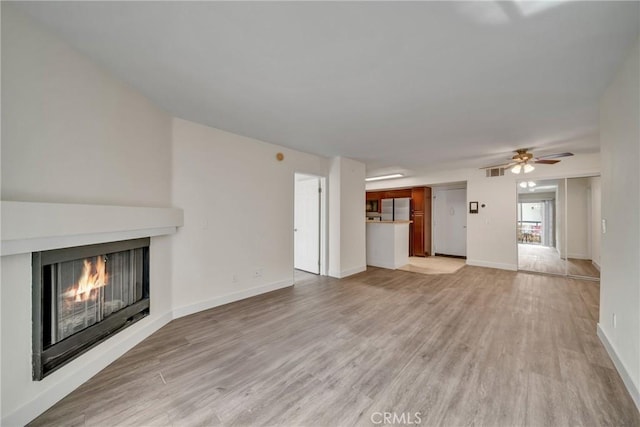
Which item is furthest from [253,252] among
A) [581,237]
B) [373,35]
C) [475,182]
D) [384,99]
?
[581,237]

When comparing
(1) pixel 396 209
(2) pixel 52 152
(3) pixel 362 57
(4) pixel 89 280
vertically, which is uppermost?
(3) pixel 362 57

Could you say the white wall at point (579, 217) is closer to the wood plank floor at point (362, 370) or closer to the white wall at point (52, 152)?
the wood plank floor at point (362, 370)

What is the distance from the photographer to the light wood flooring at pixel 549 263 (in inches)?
191

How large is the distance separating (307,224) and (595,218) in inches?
227

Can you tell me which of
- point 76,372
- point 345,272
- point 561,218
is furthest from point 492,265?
point 76,372

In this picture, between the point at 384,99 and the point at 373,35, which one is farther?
the point at 384,99

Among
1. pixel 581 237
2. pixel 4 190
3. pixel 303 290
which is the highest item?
pixel 4 190

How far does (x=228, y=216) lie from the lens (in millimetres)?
3461

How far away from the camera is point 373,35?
62.4 inches

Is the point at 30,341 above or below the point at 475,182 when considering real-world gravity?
below

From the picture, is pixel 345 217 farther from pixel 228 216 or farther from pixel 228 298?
pixel 228 298

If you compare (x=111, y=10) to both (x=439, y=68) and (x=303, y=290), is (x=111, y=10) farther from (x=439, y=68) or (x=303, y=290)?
(x=303, y=290)

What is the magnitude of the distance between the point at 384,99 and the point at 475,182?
15.8 ft

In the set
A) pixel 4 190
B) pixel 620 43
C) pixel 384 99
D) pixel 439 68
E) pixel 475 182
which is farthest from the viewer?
pixel 475 182
